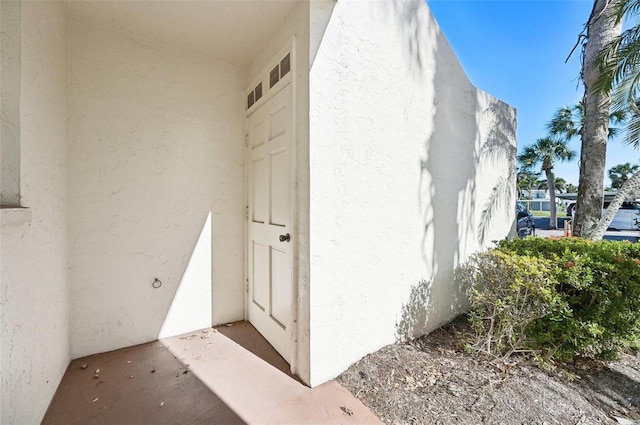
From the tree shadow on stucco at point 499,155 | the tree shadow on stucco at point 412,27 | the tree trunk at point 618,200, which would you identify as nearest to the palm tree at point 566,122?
the tree trunk at point 618,200

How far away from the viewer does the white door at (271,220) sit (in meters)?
2.36

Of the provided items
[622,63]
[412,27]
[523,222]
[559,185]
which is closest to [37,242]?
[412,27]

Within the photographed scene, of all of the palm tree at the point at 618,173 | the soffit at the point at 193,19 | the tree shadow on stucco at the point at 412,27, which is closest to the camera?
the soffit at the point at 193,19

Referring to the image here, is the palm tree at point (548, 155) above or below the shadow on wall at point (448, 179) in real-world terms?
above

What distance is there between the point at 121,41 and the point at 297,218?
2.45 meters

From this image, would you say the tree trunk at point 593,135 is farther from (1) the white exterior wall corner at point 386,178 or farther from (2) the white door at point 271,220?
(2) the white door at point 271,220

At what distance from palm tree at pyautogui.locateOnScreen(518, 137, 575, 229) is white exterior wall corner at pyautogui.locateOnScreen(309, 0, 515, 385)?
19.2 metres

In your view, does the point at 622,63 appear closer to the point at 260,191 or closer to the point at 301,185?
the point at 301,185

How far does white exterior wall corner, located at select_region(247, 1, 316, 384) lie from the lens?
203 centimetres

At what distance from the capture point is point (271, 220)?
2.64 meters

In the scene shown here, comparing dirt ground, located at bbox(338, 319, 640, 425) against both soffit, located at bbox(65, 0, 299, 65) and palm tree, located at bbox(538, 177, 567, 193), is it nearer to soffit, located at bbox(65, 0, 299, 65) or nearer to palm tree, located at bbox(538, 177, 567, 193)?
soffit, located at bbox(65, 0, 299, 65)

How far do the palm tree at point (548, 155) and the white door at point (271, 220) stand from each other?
21295 mm

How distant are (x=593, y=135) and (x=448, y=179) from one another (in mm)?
2910

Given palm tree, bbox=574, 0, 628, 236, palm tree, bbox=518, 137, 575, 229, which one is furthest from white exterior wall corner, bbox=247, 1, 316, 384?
palm tree, bbox=518, 137, 575, 229
